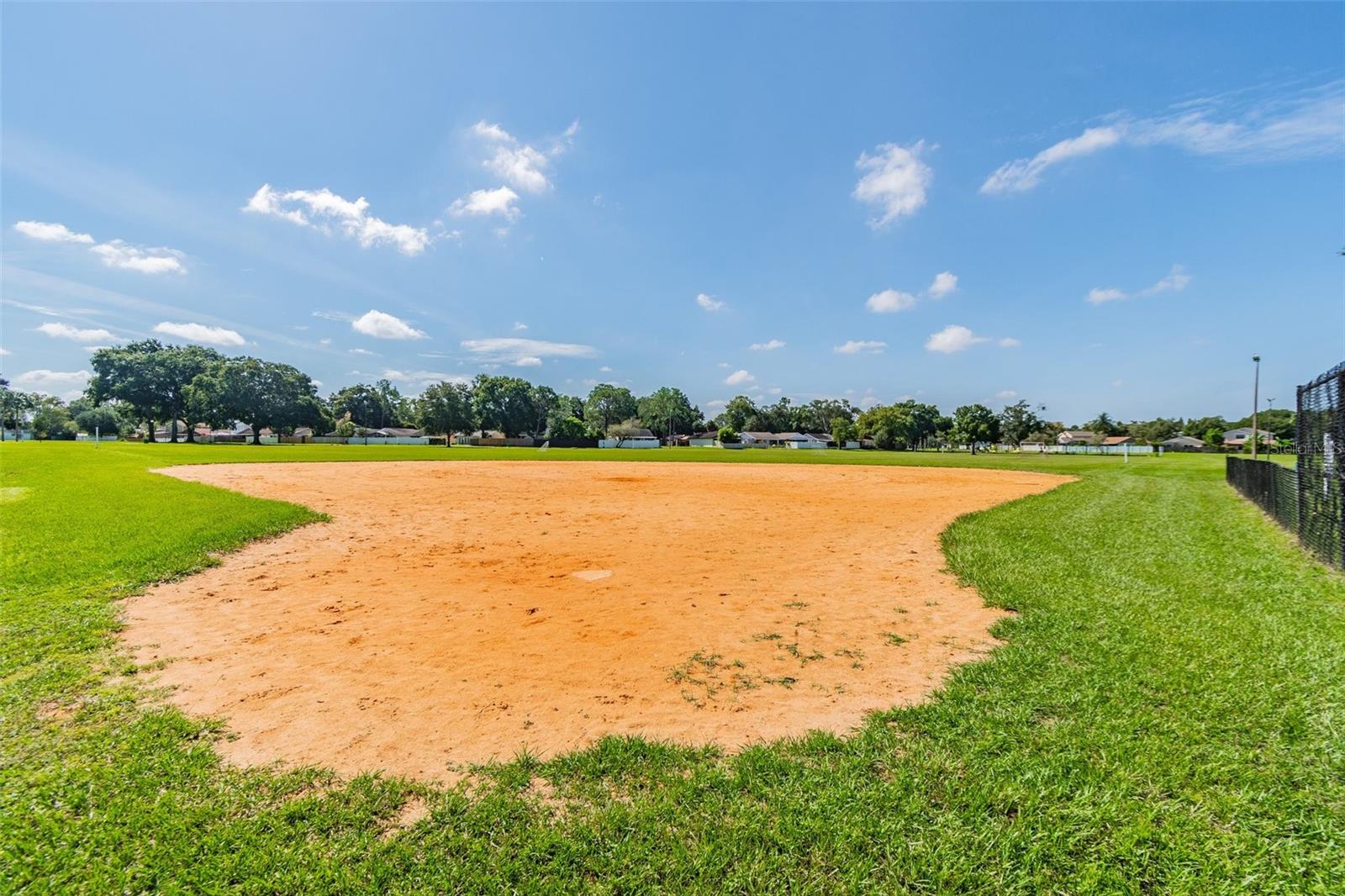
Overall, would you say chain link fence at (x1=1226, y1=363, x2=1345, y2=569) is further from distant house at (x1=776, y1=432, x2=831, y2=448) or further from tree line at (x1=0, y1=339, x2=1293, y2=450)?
distant house at (x1=776, y1=432, x2=831, y2=448)

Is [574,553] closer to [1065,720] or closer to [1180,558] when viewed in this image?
[1065,720]

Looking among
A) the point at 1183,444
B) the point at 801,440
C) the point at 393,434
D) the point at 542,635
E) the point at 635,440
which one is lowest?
the point at 542,635

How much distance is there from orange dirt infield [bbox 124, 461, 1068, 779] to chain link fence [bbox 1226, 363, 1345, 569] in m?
→ 5.20

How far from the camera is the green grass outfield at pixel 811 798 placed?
2.25m

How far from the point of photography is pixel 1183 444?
104m

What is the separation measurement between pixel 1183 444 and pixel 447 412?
14325 cm

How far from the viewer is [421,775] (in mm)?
3002

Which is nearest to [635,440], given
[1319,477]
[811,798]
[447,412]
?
[447,412]

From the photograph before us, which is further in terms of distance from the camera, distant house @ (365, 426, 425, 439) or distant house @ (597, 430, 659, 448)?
distant house @ (365, 426, 425, 439)

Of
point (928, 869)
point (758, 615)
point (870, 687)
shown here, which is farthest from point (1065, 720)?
point (758, 615)

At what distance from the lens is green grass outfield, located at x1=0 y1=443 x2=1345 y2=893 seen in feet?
7.39

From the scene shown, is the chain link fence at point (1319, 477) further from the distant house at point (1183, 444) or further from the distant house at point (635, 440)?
the distant house at point (1183, 444)

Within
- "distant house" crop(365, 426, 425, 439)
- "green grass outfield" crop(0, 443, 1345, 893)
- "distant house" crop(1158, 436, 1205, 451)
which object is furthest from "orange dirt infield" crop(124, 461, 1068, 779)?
"distant house" crop(1158, 436, 1205, 451)

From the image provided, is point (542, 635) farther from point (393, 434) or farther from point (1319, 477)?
point (393, 434)
